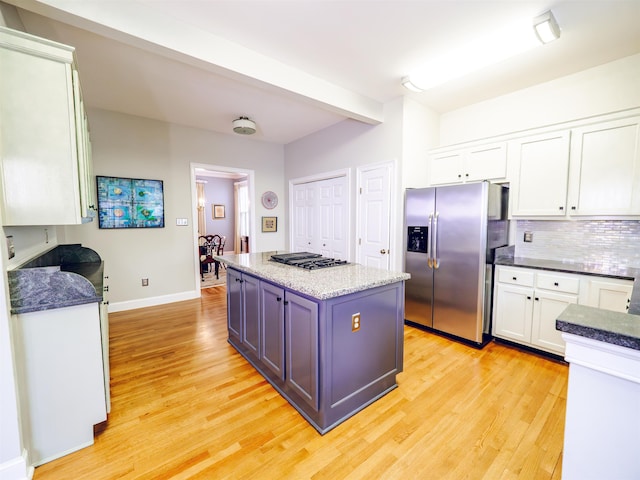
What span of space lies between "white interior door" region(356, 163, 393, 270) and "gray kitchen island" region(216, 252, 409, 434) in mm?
1377

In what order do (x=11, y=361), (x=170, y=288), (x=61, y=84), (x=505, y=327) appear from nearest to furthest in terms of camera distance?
(x=11, y=361)
(x=61, y=84)
(x=505, y=327)
(x=170, y=288)

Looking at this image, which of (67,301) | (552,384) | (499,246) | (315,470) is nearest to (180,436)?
(315,470)

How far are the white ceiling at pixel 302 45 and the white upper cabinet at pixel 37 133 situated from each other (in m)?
0.55

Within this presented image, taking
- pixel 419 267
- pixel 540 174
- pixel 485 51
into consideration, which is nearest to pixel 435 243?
pixel 419 267

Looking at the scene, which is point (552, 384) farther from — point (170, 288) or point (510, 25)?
point (170, 288)

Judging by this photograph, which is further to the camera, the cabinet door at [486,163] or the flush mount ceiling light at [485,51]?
the cabinet door at [486,163]

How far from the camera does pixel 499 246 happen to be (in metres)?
2.99

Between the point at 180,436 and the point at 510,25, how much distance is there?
3636 mm

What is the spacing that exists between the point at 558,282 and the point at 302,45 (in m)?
3.05

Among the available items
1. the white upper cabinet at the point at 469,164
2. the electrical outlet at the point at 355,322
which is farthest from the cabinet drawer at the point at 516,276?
the electrical outlet at the point at 355,322

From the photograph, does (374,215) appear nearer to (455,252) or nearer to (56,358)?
(455,252)

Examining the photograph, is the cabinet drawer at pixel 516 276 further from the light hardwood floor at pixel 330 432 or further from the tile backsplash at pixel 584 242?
the light hardwood floor at pixel 330 432

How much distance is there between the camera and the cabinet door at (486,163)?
2.97 m

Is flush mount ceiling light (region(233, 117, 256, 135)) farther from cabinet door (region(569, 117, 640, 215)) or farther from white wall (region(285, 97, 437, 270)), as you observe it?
cabinet door (region(569, 117, 640, 215))
